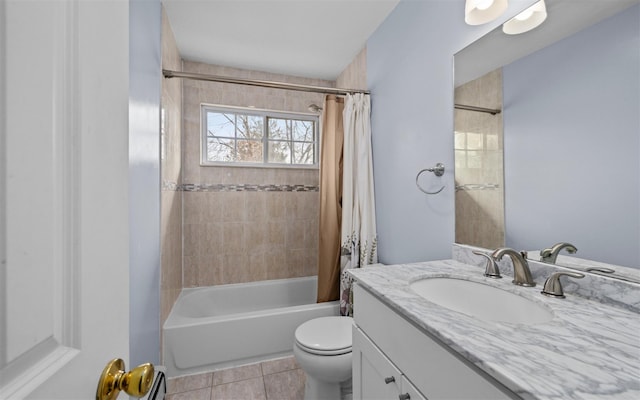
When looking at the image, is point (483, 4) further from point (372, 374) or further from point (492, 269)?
point (372, 374)

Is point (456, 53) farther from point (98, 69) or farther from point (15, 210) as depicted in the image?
point (15, 210)

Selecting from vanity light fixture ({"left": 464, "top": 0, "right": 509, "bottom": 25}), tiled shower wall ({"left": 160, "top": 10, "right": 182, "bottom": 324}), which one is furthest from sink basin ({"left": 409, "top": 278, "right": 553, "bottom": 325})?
tiled shower wall ({"left": 160, "top": 10, "right": 182, "bottom": 324})

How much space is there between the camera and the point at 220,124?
107 inches

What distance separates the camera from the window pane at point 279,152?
288cm

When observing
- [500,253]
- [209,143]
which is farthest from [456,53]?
[209,143]

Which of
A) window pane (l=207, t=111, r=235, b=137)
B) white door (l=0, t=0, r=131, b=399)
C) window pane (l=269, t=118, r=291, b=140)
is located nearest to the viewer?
white door (l=0, t=0, r=131, b=399)

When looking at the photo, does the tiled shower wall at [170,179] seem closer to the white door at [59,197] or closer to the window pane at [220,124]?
the window pane at [220,124]

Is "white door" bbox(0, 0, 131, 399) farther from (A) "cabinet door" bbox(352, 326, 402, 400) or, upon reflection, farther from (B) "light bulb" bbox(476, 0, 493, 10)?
(B) "light bulb" bbox(476, 0, 493, 10)

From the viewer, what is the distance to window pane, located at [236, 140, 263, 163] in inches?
110

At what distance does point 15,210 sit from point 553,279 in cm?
119

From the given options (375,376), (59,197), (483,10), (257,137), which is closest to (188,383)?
(375,376)

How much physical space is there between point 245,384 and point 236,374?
131 millimetres

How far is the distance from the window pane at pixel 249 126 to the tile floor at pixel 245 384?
208 cm

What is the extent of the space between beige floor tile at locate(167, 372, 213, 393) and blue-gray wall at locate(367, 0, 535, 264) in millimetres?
1444
